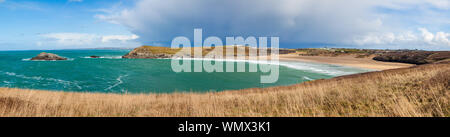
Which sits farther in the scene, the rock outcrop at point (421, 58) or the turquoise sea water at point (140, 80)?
the rock outcrop at point (421, 58)

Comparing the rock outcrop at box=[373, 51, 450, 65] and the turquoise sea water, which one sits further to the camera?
the rock outcrop at box=[373, 51, 450, 65]

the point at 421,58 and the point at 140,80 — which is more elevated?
the point at 421,58

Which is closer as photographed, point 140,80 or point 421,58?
point 140,80

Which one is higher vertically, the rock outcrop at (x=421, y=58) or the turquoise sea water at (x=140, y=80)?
the rock outcrop at (x=421, y=58)

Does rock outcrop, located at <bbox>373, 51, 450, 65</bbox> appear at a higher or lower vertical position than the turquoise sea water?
higher

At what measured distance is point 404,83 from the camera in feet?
32.9
